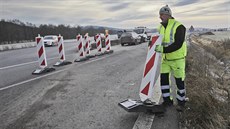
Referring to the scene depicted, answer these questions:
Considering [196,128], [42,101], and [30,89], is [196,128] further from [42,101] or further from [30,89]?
[30,89]

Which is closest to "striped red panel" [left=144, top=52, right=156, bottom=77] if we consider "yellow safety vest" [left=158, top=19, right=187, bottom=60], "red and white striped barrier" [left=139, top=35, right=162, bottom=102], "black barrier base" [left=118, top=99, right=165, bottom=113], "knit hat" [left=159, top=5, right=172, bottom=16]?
"red and white striped barrier" [left=139, top=35, right=162, bottom=102]

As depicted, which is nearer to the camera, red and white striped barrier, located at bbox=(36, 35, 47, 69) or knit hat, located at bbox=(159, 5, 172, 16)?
knit hat, located at bbox=(159, 5, 172, 16)

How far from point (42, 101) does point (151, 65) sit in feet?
9.01

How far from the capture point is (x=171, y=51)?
4.02 metres

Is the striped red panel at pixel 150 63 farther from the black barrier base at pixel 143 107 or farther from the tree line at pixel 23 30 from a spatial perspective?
the tree line at pixel 23 30

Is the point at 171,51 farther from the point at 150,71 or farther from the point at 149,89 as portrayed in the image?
the point at 149,89

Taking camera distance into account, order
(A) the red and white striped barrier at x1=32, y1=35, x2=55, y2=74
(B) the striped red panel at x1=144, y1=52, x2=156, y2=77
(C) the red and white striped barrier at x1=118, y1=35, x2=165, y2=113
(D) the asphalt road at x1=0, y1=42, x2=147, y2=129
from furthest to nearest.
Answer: (A) the red and white striped barrier at x1=32, y1=35, x2=55, y2=74 < (B) the striped red panel at x1=144, y1=52, x2=156, y2=77 < (C) the red and white striped barrier at x1=118, y1=35, x2=165, y2=113 < (D) the asphalt road at x1=0, y1=42, x2=147, y2=129

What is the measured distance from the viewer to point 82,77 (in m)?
7.72

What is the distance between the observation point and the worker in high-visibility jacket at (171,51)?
3965 millimetres

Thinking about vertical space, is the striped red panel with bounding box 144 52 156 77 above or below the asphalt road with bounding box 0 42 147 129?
above

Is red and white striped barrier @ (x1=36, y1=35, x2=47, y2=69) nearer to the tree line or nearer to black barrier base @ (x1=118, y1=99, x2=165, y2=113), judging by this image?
black barrier base @ (x1=118, y1=99, x2=165, y2=113)

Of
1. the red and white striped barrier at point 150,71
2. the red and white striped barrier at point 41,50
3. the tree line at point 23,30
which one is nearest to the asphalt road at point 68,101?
the red and white striped barrier at point 150,71

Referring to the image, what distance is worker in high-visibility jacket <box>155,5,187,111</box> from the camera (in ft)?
13.0

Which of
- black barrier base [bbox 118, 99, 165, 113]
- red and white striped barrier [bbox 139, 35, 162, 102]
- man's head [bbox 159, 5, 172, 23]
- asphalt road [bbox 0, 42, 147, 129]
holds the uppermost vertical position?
man's head [bbox 159, 5, 172, 23]
